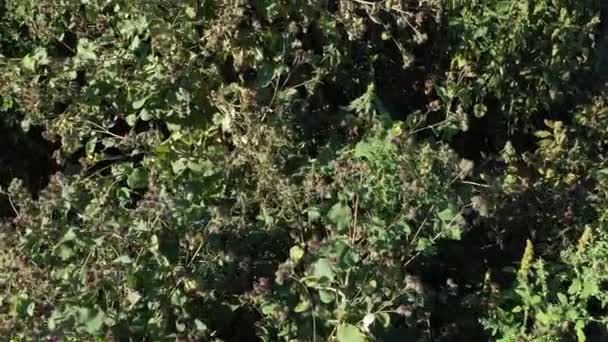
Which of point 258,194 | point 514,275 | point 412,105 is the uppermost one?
point 258,194

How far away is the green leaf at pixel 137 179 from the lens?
293 cm

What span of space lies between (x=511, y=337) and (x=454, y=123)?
0.75m

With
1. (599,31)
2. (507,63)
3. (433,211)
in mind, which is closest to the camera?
(433,211)

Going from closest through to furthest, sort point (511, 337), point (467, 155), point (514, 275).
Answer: point (511, 337)
point (514, 275)
point (467, 155)

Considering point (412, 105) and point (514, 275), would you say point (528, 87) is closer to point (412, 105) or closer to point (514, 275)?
point (412, 105)

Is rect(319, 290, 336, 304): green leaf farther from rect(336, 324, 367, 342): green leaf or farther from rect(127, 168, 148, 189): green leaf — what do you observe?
rect(127, 168, 148, 189): green leaf

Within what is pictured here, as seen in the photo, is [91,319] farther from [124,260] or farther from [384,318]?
[384,318]

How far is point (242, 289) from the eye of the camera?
9.41ft

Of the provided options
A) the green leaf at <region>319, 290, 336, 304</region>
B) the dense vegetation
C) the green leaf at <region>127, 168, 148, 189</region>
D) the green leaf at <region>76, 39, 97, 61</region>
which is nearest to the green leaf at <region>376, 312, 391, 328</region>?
the dense vegetation

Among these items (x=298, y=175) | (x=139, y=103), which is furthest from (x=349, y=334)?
(x=139, y=103)

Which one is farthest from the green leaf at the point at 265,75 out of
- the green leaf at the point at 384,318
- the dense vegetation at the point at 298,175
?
the green leaf at the point at 384,318

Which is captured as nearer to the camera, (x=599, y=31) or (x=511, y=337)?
(x=511, y=337)

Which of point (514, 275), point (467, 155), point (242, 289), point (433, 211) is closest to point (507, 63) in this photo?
point (467, 155)

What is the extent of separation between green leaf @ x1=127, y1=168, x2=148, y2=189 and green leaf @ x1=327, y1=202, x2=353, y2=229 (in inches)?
25.7
